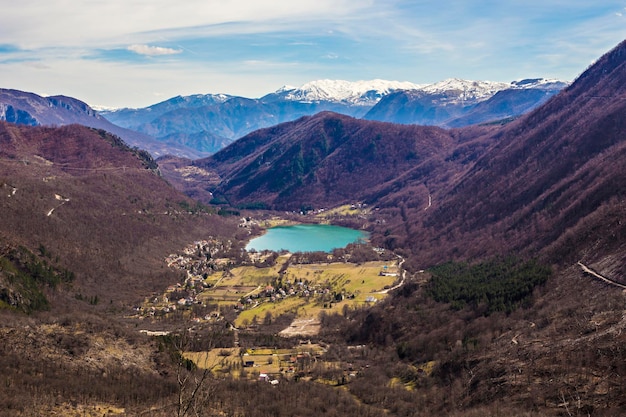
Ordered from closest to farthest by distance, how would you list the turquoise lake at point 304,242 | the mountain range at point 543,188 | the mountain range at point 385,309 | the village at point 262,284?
the mountain range at point 385,309 → the mountain range at point 543,188 → the village at point 262,284 → the turquoise lake at point 304,242

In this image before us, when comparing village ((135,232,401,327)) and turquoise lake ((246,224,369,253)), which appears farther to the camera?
turquoise lake ((246,224,369,253))

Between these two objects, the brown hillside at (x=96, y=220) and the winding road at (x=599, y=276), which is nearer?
the winding road at (x=599, y=276)

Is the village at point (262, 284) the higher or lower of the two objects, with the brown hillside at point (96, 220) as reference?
lower

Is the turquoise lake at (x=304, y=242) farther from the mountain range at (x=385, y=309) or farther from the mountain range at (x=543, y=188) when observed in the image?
the mountain range at (x=543, y=188)

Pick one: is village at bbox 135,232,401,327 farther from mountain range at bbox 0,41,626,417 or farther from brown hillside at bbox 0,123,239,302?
brown hillside at bbox 0,123,239,302

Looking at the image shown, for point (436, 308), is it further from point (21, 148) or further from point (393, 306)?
point (21, 148)

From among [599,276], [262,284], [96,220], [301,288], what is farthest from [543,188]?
[96,220]

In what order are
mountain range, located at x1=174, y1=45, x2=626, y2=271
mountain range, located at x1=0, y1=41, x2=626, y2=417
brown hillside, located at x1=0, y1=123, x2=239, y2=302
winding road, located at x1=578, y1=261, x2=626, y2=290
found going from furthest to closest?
brown hillside, located at x1=0, y1=123, x2=239, y2=302, mountain range, located at x1=174, y1=45, x2=626, y2=271, winding road, located at x1=578, y1=261, x2=626, y2=290, mountain range, located at x1=0, y1=41, x2=626, y2=417

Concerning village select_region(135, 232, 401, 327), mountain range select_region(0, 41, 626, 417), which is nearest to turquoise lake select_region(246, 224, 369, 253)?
mountain range select_region(0, 41, 626, 417)

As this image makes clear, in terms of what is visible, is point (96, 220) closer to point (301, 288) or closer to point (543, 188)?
point (301, 288)

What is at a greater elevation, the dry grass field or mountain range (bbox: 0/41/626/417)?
mountain range (bbox: 0/41/626/417)

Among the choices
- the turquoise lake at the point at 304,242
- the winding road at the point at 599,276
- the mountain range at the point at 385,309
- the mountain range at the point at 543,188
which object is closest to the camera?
the mountain range at the point at 385,309

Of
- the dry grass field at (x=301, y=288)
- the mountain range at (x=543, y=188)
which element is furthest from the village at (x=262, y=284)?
the mountain range at (x=543, y=188)
